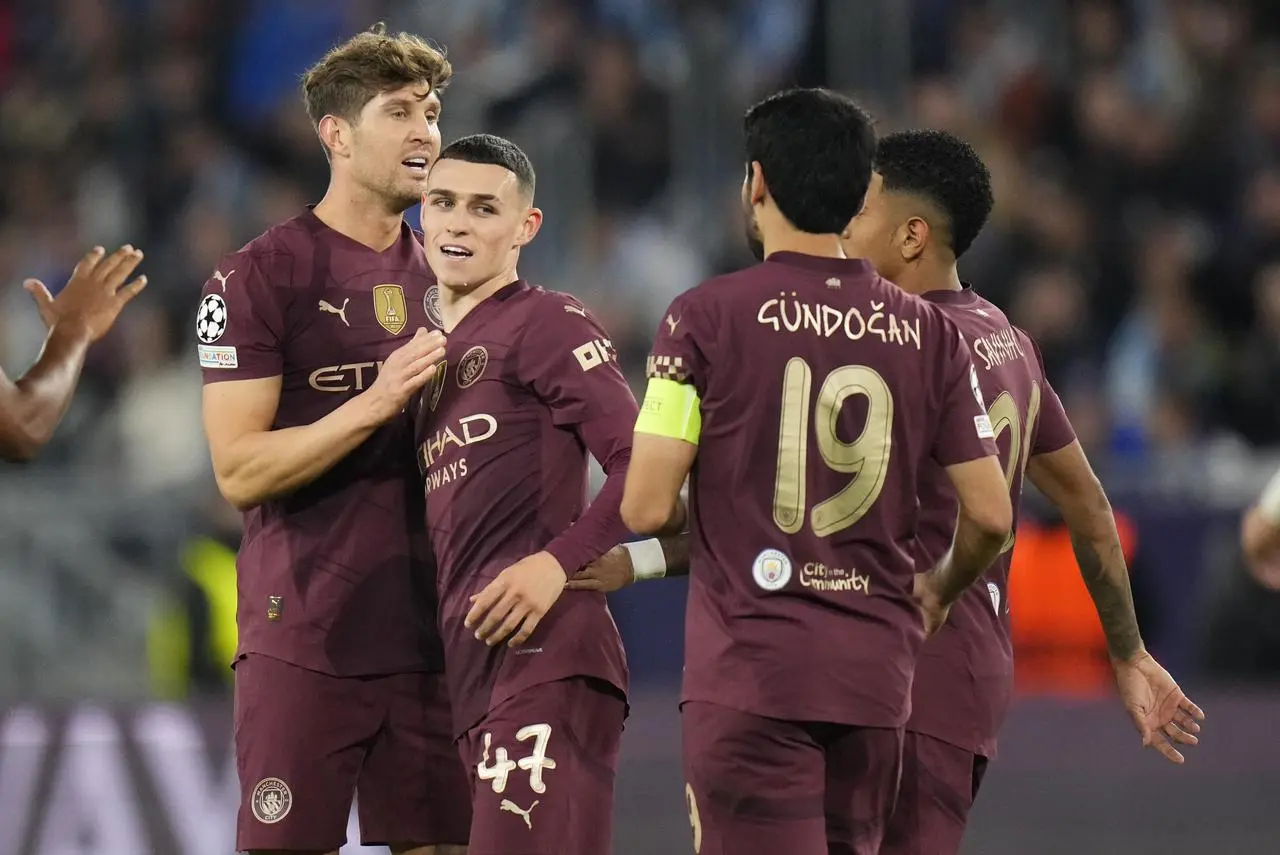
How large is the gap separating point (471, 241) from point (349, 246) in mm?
498

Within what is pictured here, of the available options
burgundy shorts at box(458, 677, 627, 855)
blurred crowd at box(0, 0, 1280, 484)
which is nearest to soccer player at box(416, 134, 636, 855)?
burgundy shorts at box(458, 677, 627, 855)

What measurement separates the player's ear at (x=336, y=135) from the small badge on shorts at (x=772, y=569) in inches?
70.4

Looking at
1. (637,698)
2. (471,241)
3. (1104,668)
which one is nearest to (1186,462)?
(1104,668)

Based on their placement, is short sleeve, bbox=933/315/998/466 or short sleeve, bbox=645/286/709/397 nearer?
short sleeve, bbox=645/286/709/397

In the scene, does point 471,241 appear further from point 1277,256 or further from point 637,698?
point 1277,256

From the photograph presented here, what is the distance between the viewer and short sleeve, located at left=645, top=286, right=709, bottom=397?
425 centimetres

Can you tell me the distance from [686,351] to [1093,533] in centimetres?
150

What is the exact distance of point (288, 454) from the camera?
16.4ft

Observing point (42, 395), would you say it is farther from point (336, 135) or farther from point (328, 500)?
point (336, 135)

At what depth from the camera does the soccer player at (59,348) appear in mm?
5477

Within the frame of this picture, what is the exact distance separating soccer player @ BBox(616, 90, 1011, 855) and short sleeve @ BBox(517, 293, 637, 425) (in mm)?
567

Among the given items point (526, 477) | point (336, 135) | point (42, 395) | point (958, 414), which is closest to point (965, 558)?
point (958, 414)

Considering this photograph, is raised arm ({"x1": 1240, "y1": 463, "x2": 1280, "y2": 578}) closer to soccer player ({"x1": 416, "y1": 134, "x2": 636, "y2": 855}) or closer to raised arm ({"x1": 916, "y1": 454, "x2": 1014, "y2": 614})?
raised arm ({"x1": 916, "y1": 454, "x2": 1014, "y2": 614})

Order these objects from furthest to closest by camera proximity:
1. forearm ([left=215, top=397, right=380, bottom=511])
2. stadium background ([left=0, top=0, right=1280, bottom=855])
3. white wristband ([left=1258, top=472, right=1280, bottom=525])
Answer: stadium background ([left=0, top=0, right=1280, bottom=855]) < forearm ([left=215, top=397, right=380, bottom=511]) < white wristband ([left=1258, top=472, right=1280, bottom=525])
